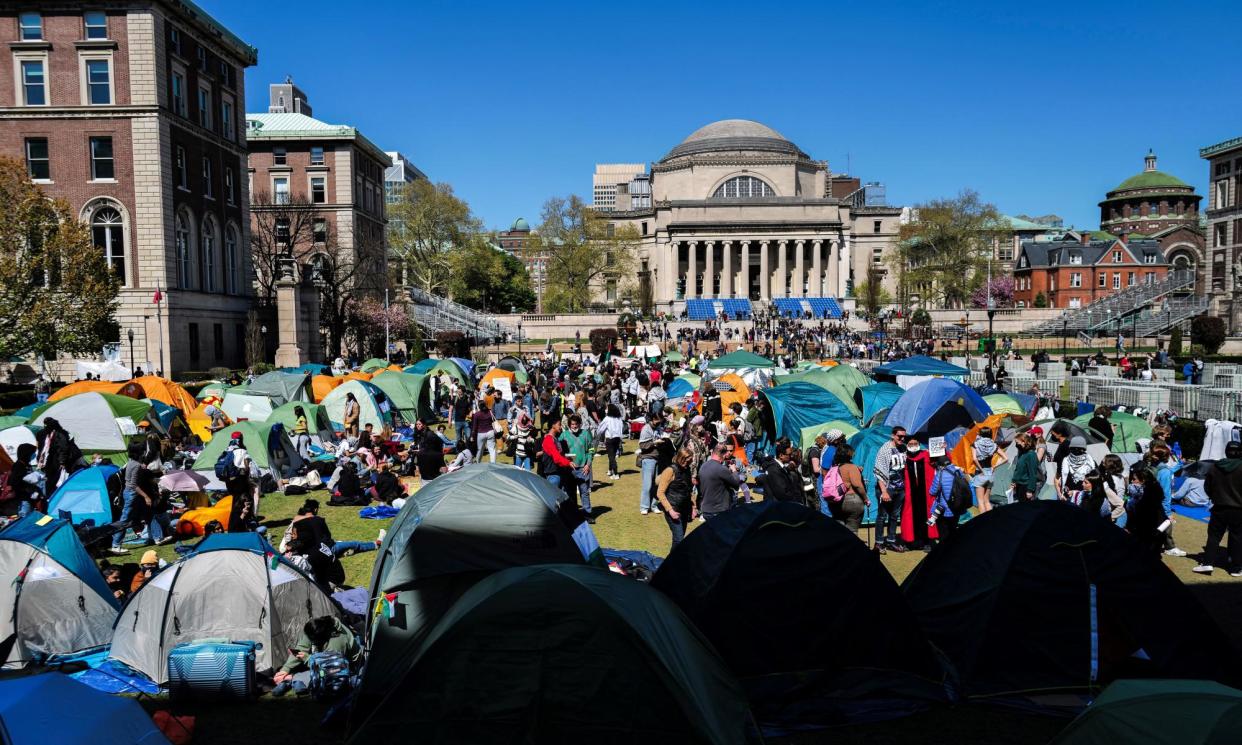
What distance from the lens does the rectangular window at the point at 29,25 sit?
38.2m

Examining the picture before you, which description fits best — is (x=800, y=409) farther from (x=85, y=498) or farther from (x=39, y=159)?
(x=39, y=159)

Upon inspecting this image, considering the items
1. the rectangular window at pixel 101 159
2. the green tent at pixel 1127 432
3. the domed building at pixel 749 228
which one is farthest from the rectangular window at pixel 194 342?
the domed building at pixel 749 228

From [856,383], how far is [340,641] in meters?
18.4

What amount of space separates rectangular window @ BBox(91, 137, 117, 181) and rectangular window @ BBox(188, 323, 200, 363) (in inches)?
288

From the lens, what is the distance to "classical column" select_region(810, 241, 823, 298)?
91500 millimetres

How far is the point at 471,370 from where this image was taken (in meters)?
34.6

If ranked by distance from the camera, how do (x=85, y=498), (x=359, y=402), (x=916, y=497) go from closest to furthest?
(x=916, y=497) < (x=85, y=498) < (x=359, y=402)

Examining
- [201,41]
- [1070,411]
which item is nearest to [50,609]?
[1070,411]

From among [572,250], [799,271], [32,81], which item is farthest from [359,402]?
[799,271]

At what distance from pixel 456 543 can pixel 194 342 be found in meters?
37.3

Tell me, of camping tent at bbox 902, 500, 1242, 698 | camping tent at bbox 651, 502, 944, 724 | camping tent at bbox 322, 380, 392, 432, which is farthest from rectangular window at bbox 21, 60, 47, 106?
camping tent at bbox 902, 500, 1242, 698

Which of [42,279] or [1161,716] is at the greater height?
[42,279]

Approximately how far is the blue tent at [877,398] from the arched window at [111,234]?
107 ft

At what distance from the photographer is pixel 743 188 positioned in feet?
328
